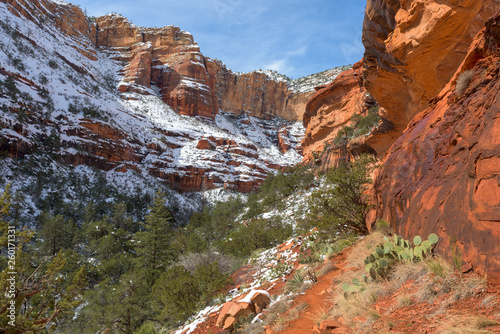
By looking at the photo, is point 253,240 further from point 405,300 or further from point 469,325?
point 469,325

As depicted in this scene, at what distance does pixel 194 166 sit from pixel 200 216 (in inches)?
1099

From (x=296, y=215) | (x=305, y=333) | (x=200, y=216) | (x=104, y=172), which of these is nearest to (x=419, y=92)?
(x=305, y=333)

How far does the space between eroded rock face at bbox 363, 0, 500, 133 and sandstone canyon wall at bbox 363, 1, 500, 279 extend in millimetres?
31

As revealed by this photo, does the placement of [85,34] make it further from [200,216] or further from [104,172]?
[200,216]

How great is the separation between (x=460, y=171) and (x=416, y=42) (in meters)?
7.28

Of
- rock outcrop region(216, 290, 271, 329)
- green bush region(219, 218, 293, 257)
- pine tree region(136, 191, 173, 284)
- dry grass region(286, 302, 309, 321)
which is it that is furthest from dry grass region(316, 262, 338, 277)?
pine tree region(136, 191, 173, 284)

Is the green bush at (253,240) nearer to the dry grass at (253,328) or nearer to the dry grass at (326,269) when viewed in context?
the dry grass at (326,269)

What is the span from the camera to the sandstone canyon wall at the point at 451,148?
8.98 ft

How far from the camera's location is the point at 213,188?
2793 inches

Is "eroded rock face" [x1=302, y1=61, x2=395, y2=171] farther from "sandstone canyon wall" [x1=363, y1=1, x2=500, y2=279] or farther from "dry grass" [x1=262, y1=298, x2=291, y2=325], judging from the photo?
"dry grass" [x1=262, y1=298, x2=291, y2=325]

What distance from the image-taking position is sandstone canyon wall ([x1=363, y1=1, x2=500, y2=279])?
2738mm

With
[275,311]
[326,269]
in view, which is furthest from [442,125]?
[275,311]

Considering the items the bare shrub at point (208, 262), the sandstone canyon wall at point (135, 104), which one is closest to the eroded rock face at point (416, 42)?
the bare shrub at point (208, 262)

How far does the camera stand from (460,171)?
332 cm
